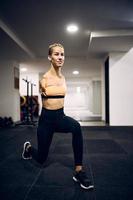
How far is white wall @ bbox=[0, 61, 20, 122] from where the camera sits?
27.7 feet

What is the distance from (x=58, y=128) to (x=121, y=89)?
19.1ft

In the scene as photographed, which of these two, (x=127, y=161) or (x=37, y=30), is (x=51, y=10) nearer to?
(x=37, y=30)

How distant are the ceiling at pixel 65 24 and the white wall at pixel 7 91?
1318 mm

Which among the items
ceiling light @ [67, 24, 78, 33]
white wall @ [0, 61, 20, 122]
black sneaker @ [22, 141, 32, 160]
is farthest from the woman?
white wall @ [0, 61, 20, 122]

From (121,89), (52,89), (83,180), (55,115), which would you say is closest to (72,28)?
(121,89)

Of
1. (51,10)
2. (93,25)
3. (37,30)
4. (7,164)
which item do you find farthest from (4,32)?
(7,164)

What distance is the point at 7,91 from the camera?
8.65 m

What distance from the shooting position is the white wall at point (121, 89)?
754cm

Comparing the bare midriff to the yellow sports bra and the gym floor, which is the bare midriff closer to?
the yellow sports bra

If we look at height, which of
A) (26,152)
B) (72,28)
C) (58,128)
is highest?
A: (72,28)

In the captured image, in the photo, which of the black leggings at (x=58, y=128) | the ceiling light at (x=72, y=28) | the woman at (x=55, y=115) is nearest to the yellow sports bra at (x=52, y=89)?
the woman at (x=55, y=115)

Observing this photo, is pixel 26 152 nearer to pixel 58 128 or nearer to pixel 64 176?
pixel 64 176

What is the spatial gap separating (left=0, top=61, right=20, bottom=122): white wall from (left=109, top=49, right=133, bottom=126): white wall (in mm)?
4070

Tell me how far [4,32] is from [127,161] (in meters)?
4.12
